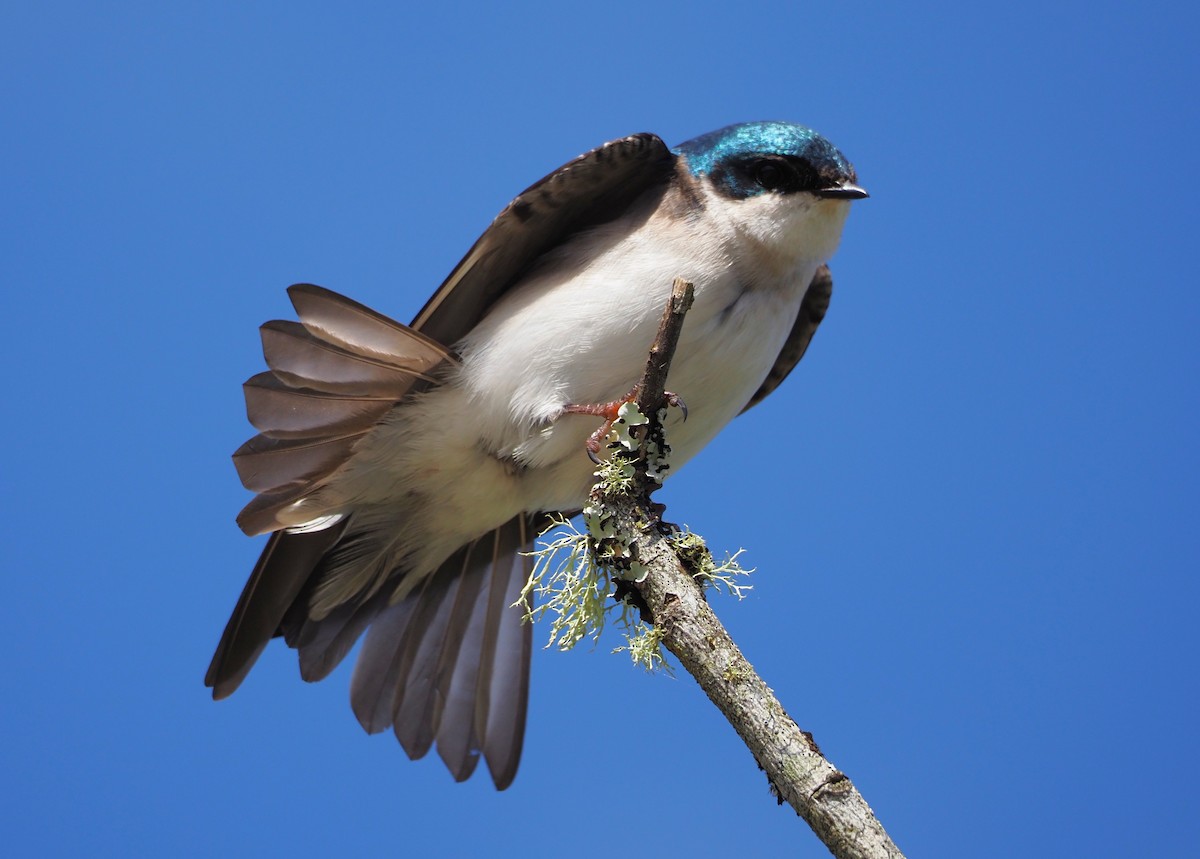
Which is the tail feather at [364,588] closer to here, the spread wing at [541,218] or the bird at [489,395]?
the bird at [489,395]

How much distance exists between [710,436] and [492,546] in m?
0.61

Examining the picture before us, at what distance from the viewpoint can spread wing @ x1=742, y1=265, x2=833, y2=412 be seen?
9.50 ft

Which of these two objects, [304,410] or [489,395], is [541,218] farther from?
[304,410]

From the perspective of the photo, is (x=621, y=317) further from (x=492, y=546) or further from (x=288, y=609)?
(x=288, y=609)

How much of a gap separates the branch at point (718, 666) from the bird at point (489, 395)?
37 cm

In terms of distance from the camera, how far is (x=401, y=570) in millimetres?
2842

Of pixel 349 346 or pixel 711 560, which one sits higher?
pixel 349 346

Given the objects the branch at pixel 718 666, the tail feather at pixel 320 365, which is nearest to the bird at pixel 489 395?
the tail feather at pixel 320 365

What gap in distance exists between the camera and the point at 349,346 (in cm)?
234

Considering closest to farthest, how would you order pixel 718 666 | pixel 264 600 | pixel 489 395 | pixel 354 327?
pixel 718 666 → pixel 354 327 → pixel 489 395 → pixel 264 600

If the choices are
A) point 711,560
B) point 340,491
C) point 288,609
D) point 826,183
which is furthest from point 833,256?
point 288,609

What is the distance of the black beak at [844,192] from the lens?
2.46 metres

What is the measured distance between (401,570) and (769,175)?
1.22m

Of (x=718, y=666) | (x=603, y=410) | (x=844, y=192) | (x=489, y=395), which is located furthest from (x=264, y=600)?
(x=844, y=192)
